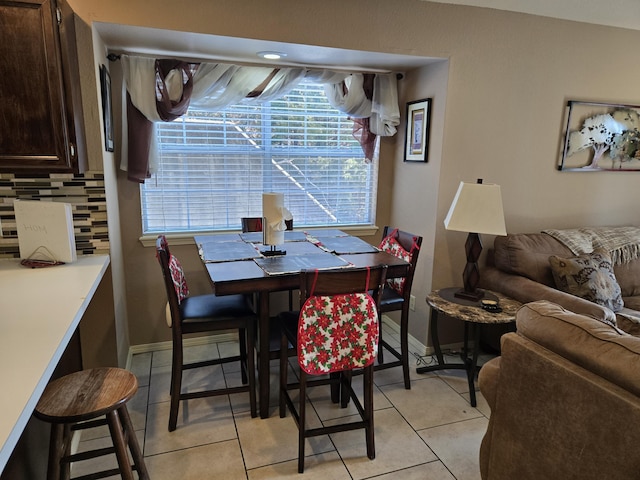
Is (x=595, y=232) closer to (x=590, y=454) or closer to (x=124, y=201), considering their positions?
(x=590, y=454)

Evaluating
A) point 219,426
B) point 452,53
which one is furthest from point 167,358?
point 452,53

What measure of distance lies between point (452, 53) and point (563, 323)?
1.99 metres

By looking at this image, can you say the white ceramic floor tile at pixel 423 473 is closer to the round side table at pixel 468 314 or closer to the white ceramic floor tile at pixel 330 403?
the white ceramic floor tile at pixel 330 403

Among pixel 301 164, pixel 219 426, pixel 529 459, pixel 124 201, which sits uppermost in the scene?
pixel 301 164

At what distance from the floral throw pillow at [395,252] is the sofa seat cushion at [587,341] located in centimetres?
113

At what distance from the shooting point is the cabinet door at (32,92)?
1835 millimetres

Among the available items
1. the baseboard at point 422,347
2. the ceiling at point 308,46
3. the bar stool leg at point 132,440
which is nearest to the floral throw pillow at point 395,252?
the baseboard at point 422,347

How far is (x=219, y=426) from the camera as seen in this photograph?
2.33 meters

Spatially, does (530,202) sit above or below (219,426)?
above

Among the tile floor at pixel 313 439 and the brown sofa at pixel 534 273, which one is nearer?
the tile floor at pixel 313 439

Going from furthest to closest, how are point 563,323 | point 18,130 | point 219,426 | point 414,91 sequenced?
point 414,91
point 219,426
point 18,130
point 563,323

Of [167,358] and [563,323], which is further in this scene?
[167,358]

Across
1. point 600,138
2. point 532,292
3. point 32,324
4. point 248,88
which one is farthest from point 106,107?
point 600,138

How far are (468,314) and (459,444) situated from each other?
27.9 inches
